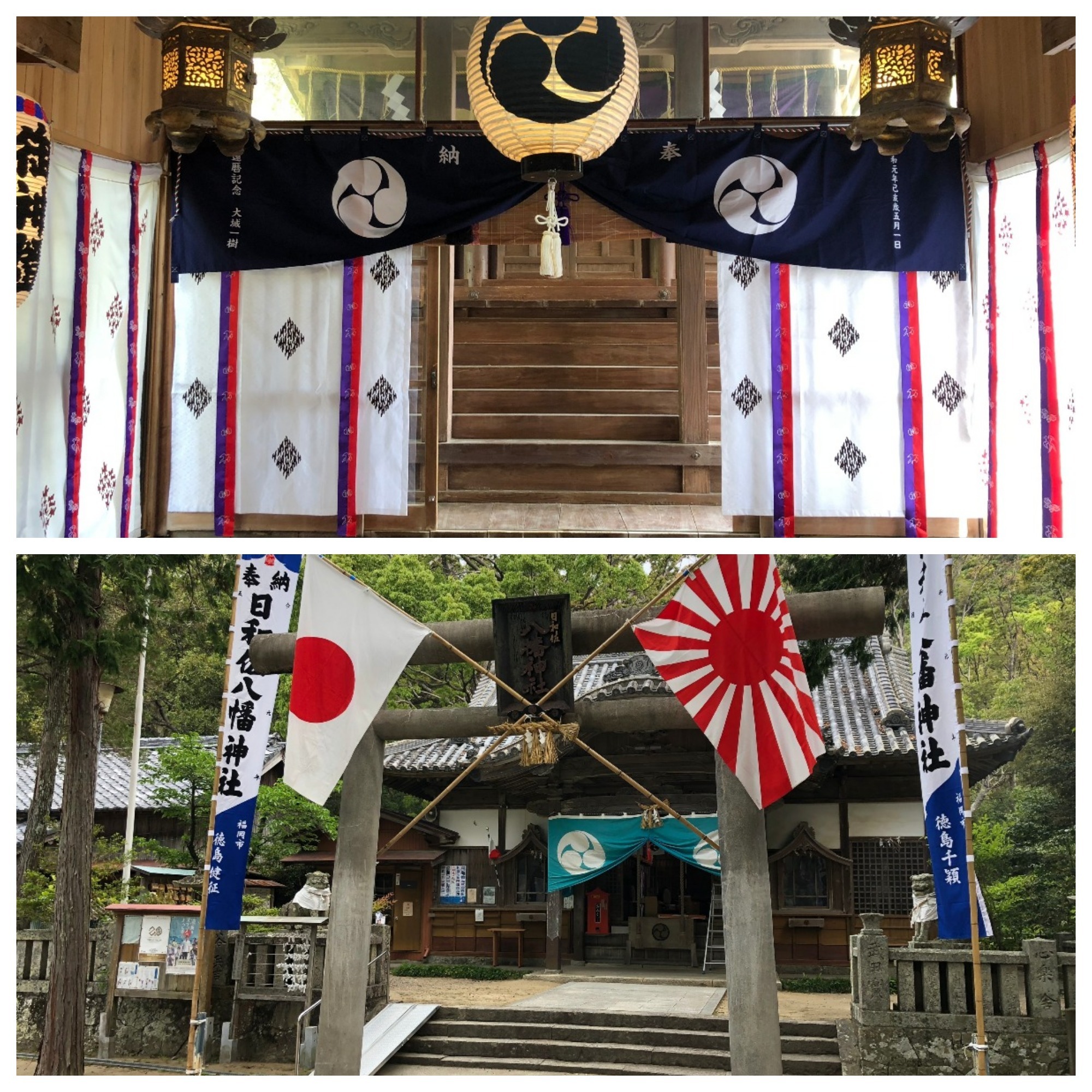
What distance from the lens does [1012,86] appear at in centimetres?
551

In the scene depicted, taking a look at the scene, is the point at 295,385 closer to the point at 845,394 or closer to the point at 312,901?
the point at 845,394

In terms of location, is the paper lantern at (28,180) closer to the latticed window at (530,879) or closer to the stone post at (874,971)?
the stone post at (874,971)

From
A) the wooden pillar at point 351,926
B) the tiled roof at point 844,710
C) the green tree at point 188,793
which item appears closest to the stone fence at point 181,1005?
the tiled roof at point 844,710

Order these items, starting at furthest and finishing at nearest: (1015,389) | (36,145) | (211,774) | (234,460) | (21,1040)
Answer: (211,774) < (21,1040) < (234,460) < (1015,389) < (36,145)

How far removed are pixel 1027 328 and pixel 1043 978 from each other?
10.8 feet

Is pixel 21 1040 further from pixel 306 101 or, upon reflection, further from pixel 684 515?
pixel 306 101

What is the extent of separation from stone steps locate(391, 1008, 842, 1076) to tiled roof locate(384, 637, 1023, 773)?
6.70 ft

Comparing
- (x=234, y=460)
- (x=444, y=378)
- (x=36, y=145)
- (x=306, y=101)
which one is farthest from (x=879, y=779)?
(x=36, y=145)

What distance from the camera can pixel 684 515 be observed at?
20.7ft

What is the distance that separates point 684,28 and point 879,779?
6.17 metres

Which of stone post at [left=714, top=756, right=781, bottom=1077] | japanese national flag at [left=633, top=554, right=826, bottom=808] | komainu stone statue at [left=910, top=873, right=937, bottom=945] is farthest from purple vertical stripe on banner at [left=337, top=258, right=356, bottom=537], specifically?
komainu stone statue at [left=910, top=873, right=937, bottom=945]

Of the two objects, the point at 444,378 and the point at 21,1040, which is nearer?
the point at 444,378

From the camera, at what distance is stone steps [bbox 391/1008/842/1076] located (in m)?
7.32

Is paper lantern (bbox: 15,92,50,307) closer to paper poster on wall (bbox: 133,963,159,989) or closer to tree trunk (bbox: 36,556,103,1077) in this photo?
tree trunk (bbox: 36,556,103,1077)
